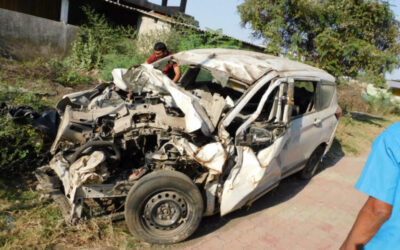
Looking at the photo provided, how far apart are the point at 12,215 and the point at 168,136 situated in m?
1.87

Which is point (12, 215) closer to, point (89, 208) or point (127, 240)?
point (89, 208)

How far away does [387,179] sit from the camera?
4.13 feet

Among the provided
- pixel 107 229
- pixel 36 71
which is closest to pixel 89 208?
pixel 107 229

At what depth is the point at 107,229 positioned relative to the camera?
3.16 metres

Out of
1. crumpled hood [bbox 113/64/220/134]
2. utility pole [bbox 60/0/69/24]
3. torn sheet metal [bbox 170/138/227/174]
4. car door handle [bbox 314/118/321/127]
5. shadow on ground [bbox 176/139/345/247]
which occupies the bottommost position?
shadow on ground [bbox 176/139/345/247]

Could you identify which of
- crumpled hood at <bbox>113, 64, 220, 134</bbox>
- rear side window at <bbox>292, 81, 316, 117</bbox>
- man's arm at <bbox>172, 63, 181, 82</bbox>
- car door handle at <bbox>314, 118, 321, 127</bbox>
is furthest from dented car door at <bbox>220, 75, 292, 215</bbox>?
man's arm at <bbox>172, 63, 181, 82</bbox>

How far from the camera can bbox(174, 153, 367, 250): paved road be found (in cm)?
343

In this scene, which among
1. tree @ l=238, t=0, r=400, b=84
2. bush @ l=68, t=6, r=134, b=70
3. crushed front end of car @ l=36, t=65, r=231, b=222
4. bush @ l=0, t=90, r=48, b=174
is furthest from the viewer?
bush @ l=68, t=6, r=134, b=70

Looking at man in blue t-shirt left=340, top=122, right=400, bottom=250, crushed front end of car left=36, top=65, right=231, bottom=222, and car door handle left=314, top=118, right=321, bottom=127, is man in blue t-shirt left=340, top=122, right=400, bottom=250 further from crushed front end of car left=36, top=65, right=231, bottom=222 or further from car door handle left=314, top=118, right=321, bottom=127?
car door handle left=314, top=118, right=321, bottom=127

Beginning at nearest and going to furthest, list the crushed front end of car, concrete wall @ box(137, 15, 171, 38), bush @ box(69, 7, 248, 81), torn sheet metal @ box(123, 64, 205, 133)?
the crushed front end of car, torn sheet metal @ box(123, 64, 205, 133), bush @ box(69, 7, 248, 81), concrete wall @ box(137, 15, 171, 38)

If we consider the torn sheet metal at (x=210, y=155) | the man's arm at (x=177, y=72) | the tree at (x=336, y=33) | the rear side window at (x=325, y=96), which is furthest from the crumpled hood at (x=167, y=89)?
the tree at (x=336, y=33)

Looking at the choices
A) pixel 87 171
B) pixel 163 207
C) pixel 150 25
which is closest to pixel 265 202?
pixel 163 207

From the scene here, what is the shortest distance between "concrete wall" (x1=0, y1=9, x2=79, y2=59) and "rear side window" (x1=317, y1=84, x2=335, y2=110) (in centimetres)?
874

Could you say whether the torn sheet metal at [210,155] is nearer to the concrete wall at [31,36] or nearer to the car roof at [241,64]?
the car roof at [241,64]
